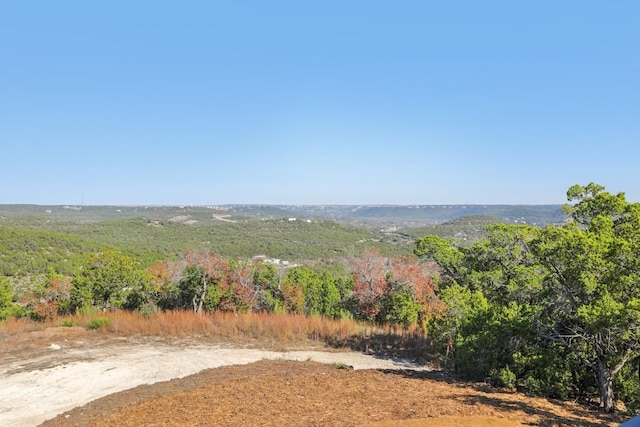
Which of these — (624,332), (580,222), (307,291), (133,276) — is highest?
(580,222)

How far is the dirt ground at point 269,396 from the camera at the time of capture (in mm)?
6758

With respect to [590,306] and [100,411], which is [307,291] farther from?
[590,306]

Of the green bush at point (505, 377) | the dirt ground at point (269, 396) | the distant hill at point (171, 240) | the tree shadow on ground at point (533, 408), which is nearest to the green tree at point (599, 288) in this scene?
the tree shadow on ground at point (533, 408)

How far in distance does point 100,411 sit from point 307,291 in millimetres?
16590

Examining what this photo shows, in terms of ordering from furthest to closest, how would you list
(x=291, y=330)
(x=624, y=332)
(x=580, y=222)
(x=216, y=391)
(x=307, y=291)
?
1. (x=307, y=291)
2. (x=291, y=330)
3. (x=580, y=222)
4. (x=216, y=391)
5. (x=624, y=332)

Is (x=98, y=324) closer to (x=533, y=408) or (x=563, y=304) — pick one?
(x=533, y=408)

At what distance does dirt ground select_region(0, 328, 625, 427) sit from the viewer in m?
6.76

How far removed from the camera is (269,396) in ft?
26.6

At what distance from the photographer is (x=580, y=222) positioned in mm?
9062

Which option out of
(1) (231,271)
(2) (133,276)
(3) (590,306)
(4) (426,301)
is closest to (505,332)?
(3) (590,306)

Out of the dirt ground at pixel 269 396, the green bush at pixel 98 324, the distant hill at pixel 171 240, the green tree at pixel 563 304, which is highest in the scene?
the green tree at pixel 563 304

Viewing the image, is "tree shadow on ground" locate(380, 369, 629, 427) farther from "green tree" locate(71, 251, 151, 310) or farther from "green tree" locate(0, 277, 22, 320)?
"green tree" locate(0, 277, 22, 320)

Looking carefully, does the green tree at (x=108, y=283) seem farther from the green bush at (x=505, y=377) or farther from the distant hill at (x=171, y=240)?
the green bush at (x=505, y=377)

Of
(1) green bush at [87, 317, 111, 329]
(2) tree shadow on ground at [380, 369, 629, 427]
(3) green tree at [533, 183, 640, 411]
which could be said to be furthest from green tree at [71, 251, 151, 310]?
(3) green tree at [533, 183, 640, 411]
